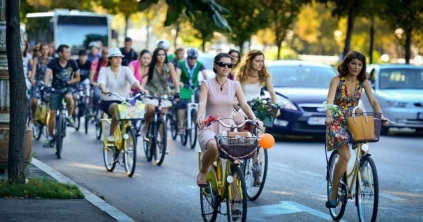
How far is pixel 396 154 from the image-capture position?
1638 centimetres

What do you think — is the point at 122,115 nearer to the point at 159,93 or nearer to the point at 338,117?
the point at 159,93

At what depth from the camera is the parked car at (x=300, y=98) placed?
717 inches

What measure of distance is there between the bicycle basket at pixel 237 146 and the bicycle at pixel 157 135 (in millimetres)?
6088

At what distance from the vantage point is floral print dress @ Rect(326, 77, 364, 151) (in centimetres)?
884

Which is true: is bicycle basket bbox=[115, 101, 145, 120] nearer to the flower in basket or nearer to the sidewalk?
the flower in basket

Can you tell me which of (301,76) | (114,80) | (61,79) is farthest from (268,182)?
(301,76)

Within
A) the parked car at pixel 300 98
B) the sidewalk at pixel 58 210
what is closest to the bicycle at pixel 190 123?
the parked car at pixel 300 98

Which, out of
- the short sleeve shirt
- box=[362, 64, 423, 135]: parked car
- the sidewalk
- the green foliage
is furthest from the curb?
box=[362, 64, 423, 135]: parked car

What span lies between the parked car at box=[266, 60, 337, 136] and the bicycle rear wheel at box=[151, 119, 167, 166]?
14.0 feet

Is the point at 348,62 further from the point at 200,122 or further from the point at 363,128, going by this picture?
the point at 200,122

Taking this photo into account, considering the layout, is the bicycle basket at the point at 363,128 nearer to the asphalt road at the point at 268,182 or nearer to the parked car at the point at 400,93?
the asphalt road at the point at 268,182

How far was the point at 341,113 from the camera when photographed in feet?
29.2

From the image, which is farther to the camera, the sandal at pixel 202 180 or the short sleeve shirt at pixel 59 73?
the short sleeve shirt at pixel 59 73

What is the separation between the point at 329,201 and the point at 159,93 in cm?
647
